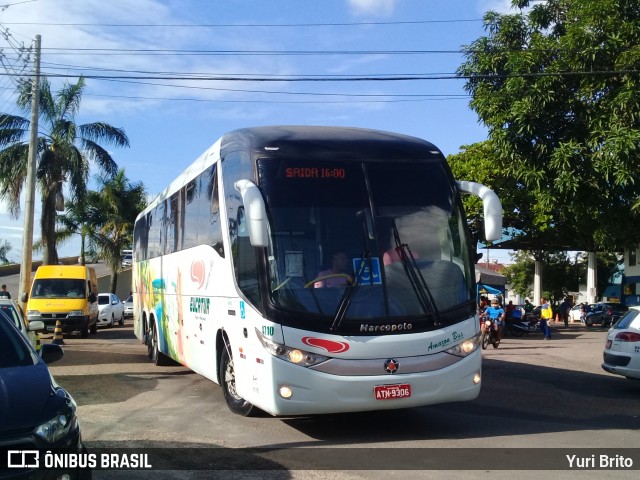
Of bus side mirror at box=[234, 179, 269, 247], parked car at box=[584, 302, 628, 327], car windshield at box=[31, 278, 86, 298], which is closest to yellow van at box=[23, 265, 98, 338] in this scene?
car windshield at box=[31, 278, 86, 298]

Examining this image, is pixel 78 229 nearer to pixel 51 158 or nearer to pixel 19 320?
pixel 51 158

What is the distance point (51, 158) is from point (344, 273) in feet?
83.8

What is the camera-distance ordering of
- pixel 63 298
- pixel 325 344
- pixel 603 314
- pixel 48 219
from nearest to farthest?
pixel 325 344 → pixel 63 298 → pixel 48 219 → pixel 603 314

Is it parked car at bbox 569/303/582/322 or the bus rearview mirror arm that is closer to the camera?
the bus rearview mirror arm

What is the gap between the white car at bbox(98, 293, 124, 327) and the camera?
3344 cm

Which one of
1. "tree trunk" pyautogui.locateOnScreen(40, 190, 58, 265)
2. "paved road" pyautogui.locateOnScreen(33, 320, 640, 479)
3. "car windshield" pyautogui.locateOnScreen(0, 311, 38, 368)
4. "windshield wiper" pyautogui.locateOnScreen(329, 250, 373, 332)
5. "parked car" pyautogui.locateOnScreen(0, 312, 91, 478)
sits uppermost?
"tree trunk" pyautogui.locateOnScreen(40, 190, 58, 265)

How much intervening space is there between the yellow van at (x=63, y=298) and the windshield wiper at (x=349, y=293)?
18.3 meters

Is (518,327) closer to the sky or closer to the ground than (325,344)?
closer to the ground

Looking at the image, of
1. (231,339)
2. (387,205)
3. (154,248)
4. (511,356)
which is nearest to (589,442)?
(387,205)

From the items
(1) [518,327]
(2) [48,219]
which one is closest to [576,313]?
(1) [518,327]

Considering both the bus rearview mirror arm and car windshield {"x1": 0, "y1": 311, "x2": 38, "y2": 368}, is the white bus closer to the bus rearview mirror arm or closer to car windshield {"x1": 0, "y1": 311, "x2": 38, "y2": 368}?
the bus rearview mirror arm

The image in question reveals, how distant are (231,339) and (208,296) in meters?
1.44

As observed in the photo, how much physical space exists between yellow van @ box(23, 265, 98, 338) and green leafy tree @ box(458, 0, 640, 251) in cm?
1448

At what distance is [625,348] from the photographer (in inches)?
486
